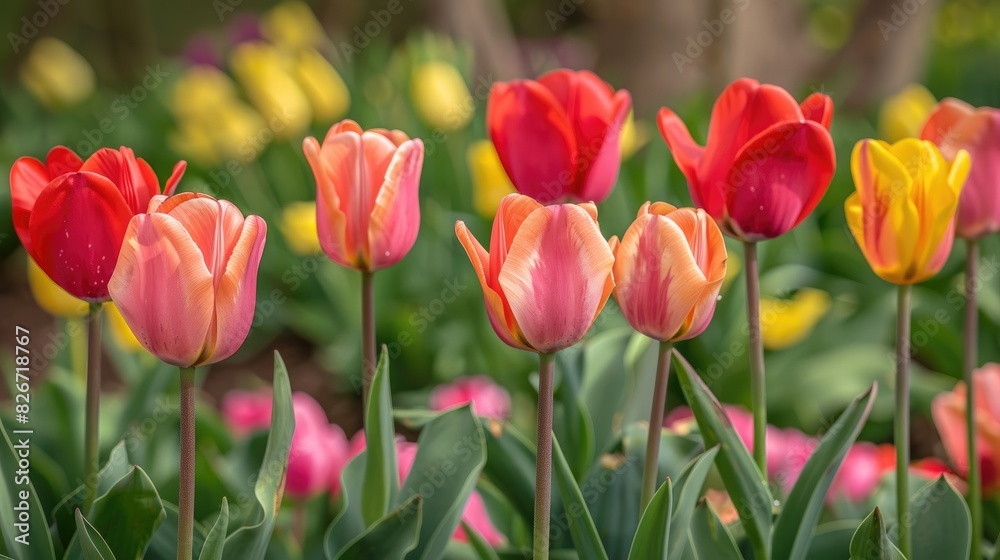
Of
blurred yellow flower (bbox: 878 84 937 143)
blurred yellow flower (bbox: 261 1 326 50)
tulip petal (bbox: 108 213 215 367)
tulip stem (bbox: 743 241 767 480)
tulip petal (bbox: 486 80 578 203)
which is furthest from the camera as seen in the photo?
blurred yellow flower (bbox: 261 1 326 50)

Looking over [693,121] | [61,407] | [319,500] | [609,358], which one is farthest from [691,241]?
[693,121]

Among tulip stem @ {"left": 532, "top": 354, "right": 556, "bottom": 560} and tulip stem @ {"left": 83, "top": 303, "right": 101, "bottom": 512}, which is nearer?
tulip stem @ {"left": 532, "top": 354, "right": 556, "bottom": 560}

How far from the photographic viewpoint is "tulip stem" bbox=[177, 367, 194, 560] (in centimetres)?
81

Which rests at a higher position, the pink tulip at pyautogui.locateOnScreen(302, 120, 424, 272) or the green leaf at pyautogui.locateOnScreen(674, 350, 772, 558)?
the pink tulip at pyautogui.locateOnScreen(302, 120, 424, 272)

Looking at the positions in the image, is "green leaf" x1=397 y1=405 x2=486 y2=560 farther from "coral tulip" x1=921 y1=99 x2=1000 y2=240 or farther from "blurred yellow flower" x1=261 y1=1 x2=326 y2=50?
"blurred yellow flower" x1=261 y1=1 x2=326 y2=50

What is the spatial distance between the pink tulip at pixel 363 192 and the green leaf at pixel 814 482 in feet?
1.50

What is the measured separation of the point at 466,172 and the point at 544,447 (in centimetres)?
209

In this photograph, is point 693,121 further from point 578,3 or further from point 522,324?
point 578,3

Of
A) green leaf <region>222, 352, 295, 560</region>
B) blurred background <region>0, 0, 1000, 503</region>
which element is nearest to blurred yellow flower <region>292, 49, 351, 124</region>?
blurred background <region>0, 0, 1000, 503</region>

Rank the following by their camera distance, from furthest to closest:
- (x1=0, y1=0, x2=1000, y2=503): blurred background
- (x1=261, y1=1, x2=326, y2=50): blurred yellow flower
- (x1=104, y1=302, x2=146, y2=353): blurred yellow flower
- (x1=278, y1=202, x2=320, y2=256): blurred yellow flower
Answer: (x1=261, y1=1, x2=326, y2=50): blurred yellow flower
(x1=278, y1=202, x2=320, y2=256): blurred yellow flower
(x1=0, y1=0, x2=1000, y2=503): blurred background
(x1=104, y1=302, x2=146, y2=353): blurred yellow flower

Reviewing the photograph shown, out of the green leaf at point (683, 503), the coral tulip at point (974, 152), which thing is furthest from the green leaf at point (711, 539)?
the coral tulip at point (974, 152)

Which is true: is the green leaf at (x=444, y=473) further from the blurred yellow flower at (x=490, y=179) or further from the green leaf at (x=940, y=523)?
the blurred yellow flower at (x=490, y=179)

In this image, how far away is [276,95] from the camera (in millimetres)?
2982

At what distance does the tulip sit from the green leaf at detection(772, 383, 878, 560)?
1.18 ft
